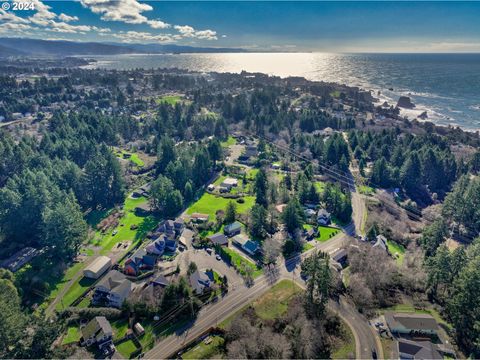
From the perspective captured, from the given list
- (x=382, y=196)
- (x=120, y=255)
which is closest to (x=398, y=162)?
(x=382, y=196)

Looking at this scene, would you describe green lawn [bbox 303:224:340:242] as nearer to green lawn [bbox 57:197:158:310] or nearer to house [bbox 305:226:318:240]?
house [bbox 305:226:318:240]

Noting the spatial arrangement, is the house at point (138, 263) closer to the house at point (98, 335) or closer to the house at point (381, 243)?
the house at point (98, 335)

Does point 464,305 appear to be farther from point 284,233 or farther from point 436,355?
point 284,233

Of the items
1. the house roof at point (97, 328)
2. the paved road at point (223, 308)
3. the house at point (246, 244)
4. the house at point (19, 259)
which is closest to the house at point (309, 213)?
the paved road at point (223, 308)

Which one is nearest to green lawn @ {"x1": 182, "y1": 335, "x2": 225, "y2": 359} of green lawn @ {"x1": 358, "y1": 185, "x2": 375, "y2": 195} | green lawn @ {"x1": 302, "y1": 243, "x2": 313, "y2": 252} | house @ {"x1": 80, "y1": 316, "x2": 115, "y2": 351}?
house @ {"x1": 80, "y1": 316, "x2": 115, "y2": 351}

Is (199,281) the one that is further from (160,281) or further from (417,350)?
(417,350)
